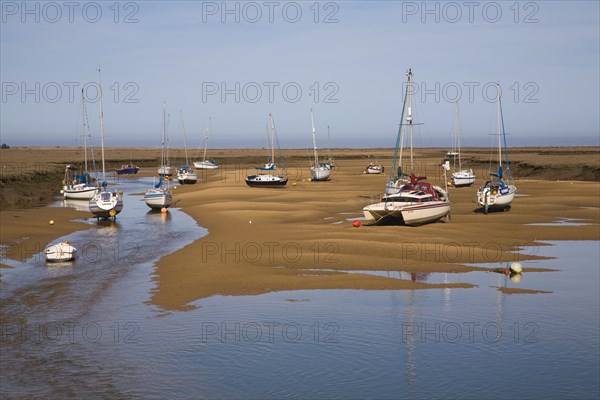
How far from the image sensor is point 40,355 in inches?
787

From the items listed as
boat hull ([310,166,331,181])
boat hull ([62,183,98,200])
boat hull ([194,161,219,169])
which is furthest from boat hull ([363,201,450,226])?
boat hull ([194,161,219,169])

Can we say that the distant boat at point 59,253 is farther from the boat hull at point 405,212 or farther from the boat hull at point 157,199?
the boat hull at point 157,199

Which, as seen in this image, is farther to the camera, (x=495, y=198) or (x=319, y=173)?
(x=319, y=173)

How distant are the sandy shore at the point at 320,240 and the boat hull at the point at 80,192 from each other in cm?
A: 873

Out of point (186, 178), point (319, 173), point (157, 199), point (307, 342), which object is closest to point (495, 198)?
point (157, 199)

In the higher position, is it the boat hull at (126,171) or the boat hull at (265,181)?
the boat hull at (126,171)

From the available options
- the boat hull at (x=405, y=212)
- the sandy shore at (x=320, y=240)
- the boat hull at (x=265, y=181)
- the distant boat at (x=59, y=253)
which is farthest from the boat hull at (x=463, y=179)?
the distant boat at (x=59, y=253)

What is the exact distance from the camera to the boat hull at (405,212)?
145ft

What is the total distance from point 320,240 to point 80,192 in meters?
38.0

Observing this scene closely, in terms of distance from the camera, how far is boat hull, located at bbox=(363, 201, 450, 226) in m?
44.1

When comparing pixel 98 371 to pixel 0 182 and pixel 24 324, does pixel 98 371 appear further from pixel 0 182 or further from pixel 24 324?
pixel 0 182

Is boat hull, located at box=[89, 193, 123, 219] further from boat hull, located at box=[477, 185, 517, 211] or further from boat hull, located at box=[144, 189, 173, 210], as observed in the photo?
boat hull, located at box=[477, 185, 517, 211]

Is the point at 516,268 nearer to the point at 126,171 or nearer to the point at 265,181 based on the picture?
the point at 265,181

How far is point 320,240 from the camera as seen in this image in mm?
39594
